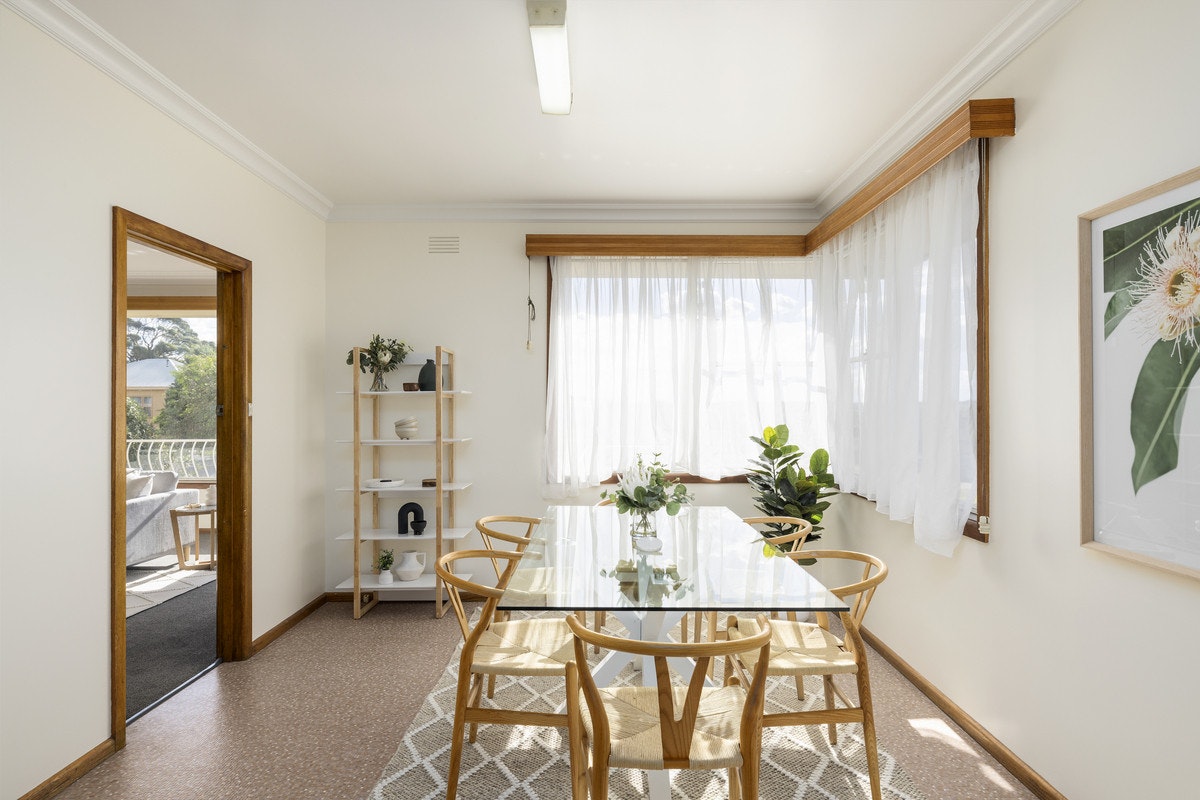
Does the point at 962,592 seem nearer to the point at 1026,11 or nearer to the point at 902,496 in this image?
the point at 902,496

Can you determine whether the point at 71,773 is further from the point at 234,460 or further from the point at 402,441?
the point at 402,441

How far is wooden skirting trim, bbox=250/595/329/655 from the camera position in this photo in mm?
3645

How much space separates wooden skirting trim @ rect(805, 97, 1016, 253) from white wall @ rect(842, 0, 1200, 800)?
7cm

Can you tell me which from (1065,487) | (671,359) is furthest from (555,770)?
(671,359)

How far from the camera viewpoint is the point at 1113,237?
6.47ft

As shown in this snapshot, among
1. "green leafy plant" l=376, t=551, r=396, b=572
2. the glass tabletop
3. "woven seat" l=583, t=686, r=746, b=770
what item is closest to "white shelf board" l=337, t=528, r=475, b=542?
"green leafy plant" l=376, t=551, r=396, b=572

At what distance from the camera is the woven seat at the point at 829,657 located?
2.07 meters

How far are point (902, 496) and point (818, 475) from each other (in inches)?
35.0

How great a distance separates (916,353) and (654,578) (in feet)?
5.97

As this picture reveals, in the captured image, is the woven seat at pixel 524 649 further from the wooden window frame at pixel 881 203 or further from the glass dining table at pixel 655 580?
the wooden window frame at pixel 881 203

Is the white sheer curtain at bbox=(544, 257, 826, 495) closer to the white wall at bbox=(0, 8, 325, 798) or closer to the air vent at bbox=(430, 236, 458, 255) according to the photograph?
the air vent at bbox=(430, 236, 458, 255)

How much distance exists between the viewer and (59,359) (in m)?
2.34

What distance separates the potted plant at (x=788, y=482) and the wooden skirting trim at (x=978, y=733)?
33.9 inches

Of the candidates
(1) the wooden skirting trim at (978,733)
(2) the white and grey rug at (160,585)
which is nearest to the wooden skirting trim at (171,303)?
(2) the white and grey rug at (160,585)
